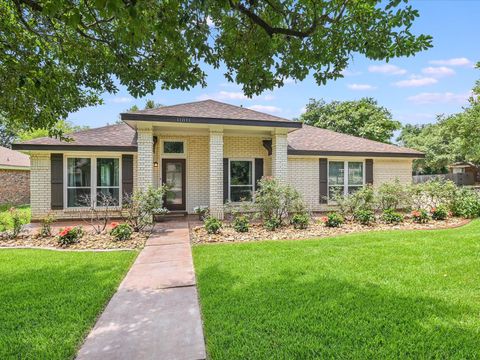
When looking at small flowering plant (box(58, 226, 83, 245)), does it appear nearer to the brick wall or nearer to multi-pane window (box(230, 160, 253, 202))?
multi-pane window (box(230, 160, 253, 202))

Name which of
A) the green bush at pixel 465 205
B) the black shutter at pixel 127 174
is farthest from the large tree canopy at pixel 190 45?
the green bush at pixel 465 205

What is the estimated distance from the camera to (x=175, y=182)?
515 inches

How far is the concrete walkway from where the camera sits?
3055 mm

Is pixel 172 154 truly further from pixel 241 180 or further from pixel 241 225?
pixel 241 225

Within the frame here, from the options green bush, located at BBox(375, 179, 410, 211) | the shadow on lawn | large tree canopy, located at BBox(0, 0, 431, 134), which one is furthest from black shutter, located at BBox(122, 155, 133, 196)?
green bush, located at BBox(375, 179, 410, 211)

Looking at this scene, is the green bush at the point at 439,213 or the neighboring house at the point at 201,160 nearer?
the green bush at the point at 439,213

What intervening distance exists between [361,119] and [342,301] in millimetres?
26325

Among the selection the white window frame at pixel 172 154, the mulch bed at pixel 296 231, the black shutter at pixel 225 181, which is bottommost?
the mulch bed at pixel 296 231

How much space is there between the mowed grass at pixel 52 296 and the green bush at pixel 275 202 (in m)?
4.46

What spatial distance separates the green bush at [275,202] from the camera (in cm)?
971

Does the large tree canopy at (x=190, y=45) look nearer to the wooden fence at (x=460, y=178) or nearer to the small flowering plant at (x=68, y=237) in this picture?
the small flowering plant at (x=68, y=237)

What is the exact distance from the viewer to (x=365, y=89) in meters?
28.7

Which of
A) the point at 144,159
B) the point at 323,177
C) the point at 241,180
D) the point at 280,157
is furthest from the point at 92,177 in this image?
the point at 323,177

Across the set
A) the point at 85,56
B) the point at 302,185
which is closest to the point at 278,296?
the point at 85,56
